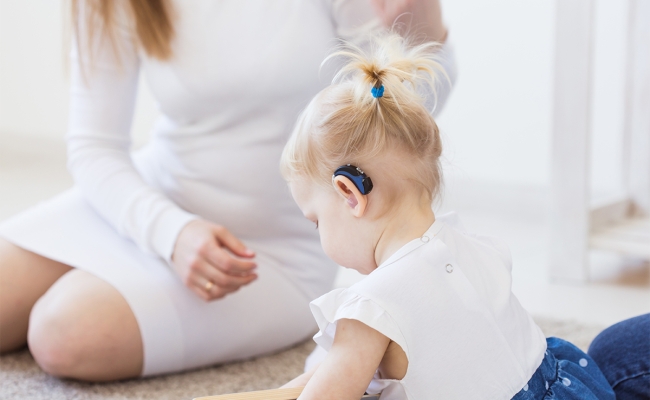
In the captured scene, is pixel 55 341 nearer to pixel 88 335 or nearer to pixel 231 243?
pixel 88 335

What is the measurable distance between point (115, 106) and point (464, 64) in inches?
48.8

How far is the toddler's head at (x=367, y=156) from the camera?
0.64 meters

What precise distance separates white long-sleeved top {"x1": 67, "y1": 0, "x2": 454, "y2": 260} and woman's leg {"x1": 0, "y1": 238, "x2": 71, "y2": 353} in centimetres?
13

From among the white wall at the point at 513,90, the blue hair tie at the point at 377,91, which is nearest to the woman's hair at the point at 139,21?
the blue hair tie at the point at 377,91

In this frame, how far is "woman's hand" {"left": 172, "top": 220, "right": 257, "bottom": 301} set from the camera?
0.95 m

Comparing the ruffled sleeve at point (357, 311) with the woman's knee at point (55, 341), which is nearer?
the ruffled sleeve at point (357, 311)

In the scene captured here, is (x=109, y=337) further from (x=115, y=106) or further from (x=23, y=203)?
(x=23, y=203)

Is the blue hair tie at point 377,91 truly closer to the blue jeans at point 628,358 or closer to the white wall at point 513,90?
the blue jeans at point 628,358

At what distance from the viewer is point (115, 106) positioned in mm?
1128

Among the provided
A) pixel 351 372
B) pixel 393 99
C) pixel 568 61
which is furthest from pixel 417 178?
pixel 568 61

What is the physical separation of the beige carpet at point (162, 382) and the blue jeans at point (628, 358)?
1.13 ft

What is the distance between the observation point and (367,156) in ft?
2.10

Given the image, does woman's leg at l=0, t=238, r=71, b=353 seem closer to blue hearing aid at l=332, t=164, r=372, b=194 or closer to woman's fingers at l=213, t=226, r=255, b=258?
woman's fingers at l=213, t=226, r=255, b=258

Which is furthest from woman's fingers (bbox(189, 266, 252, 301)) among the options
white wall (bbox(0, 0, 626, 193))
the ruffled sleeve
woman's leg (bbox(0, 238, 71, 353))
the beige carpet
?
white wall (bbox(0, 0, 626, 193))
